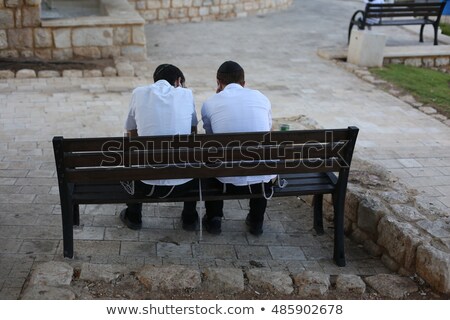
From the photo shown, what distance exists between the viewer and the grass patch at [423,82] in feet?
26.3

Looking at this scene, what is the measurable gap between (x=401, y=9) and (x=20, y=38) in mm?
6974

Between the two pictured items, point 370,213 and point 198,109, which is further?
point 198,109

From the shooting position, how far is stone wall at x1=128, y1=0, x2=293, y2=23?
Result: 13188mm

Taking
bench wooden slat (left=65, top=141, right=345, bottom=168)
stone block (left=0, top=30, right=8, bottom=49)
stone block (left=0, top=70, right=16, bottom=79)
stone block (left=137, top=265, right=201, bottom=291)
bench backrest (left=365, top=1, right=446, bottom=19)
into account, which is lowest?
stone block (left=0, top=70, right=16, bottom=79)

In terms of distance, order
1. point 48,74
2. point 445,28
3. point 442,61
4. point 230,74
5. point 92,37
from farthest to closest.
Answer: point 445,28 < point 442,61 < point 92,37 < point 48,74 < point 230,74

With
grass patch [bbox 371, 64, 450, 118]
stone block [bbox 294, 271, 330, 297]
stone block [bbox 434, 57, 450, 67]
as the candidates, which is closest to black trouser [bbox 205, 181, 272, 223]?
stone block [bbox 294, 271, 330, 297]

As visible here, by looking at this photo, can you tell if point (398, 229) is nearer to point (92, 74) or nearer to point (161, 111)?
point (161, 111)

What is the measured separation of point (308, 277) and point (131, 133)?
1583mm

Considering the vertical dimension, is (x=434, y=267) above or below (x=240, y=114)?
below

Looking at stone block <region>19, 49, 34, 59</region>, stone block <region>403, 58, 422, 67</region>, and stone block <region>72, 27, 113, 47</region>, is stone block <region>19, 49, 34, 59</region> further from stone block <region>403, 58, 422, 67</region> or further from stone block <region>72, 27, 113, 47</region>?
stone block <region>403, 58, 422, 67</region>

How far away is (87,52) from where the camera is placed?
9.29 metres

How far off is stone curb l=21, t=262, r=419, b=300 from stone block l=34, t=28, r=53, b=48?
22.6ft

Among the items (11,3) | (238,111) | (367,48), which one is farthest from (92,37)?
(238,111)

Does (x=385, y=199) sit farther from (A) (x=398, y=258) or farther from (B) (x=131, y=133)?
(B) (x=131, y=133)
